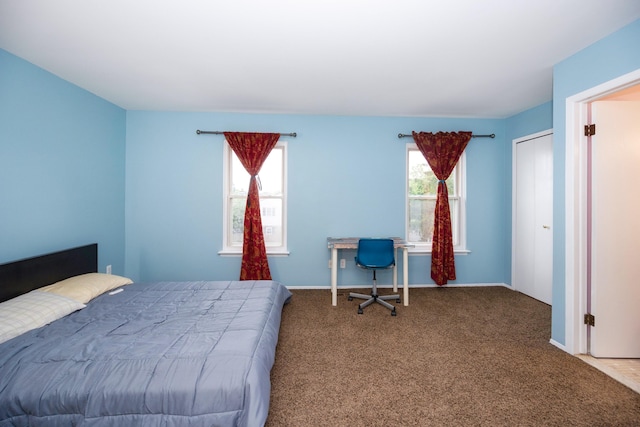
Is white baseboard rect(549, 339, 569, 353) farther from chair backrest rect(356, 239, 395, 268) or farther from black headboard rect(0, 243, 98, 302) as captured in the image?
black headboard rect(0, 243, 98, 302)

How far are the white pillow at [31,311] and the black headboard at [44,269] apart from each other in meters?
0.16

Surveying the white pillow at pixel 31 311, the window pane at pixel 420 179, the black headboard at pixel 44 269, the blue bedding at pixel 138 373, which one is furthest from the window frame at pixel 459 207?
the black headboard at pixel 44 269

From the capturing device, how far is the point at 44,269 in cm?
233

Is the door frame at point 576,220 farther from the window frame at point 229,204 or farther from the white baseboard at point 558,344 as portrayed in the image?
the window frame at point 229,204

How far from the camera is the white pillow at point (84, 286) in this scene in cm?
219

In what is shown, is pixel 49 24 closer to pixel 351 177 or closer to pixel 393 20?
pixel 393 20

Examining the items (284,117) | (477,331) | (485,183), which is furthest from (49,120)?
(485,183)

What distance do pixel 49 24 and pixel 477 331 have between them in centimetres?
433

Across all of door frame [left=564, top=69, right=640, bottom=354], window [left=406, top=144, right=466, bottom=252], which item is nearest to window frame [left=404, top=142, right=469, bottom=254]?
window [left=406, top=144, right=466, bottom=252]

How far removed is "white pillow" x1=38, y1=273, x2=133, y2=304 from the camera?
219cm

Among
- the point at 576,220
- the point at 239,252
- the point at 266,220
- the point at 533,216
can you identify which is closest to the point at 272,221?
the point at 266,220

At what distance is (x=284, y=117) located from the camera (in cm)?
373

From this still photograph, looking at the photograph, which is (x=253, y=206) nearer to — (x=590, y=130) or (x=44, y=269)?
(x=44, y=269)

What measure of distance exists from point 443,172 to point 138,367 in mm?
3863
